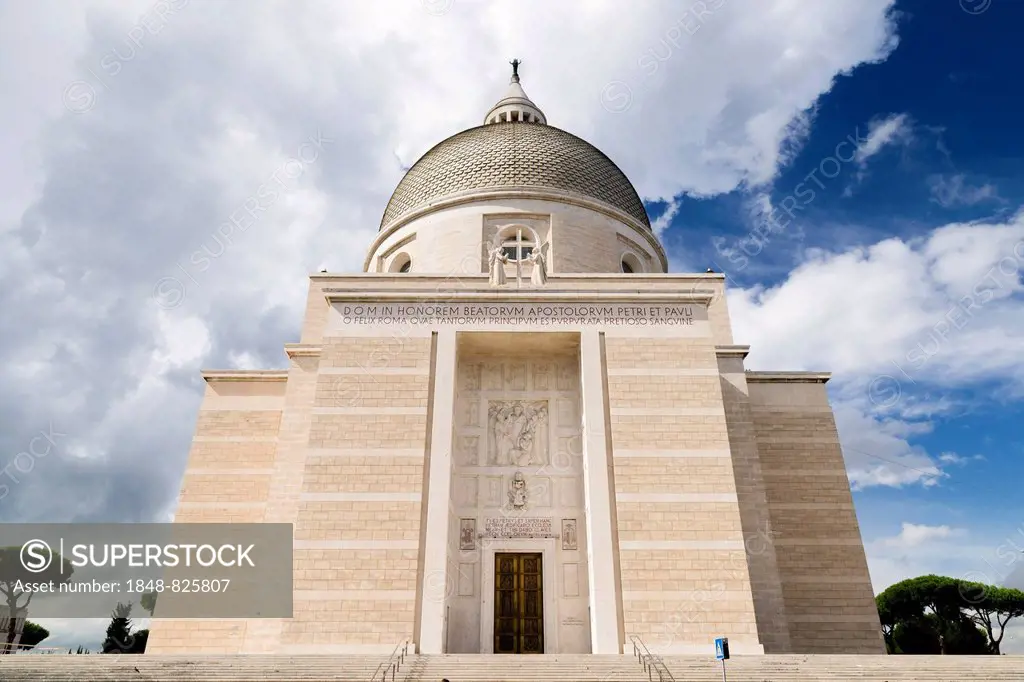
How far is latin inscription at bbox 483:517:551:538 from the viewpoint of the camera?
14.6 meters

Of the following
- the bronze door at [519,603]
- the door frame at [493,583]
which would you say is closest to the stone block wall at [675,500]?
the door frame at [493,583]

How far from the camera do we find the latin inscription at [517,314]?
15.8m

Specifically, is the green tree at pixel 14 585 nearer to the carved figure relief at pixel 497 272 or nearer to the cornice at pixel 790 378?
the carved figure relief at pixel 497 272

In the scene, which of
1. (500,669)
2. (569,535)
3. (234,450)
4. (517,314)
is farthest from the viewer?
(234,450)

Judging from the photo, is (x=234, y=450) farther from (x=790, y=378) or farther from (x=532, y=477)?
(x=790, y=378)

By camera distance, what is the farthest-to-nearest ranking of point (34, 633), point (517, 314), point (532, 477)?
point (34, 633) → point (517, 314) → point (532, 477)

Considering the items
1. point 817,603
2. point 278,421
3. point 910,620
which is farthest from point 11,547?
point 910,620

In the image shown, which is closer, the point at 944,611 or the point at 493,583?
the point at 493,583

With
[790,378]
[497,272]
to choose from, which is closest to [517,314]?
[497,272]

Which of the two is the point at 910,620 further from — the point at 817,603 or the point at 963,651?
the point at 817,603

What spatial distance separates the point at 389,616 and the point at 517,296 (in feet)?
24.8

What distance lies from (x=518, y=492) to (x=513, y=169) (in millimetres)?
11994

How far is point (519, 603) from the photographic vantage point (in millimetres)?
14086

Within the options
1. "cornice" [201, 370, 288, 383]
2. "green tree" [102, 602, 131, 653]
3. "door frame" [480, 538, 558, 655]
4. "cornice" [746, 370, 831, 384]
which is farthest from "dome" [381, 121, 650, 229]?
"green tree" [102, 602, 131, 653]
